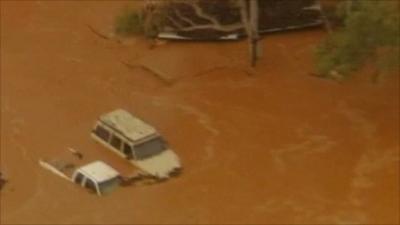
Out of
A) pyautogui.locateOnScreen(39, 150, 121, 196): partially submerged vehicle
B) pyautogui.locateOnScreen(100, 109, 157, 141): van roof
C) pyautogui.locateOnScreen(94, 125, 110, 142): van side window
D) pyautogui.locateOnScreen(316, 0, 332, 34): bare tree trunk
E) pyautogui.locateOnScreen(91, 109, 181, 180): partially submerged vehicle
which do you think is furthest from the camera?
pyautogui.locateOnScreen(316, 0, 332, 34): bare tree trunk

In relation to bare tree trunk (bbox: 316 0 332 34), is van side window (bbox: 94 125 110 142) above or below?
below

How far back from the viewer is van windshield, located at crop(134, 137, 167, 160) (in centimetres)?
634

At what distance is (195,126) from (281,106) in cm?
51

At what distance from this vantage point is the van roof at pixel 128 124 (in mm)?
6410

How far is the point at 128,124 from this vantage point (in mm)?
6523

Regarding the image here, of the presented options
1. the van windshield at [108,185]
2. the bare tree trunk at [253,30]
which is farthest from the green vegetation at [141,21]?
the van windshield at [108,185]

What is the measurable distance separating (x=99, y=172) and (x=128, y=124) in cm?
41

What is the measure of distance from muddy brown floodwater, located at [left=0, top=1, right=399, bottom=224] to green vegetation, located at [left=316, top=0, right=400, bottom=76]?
405 millimetres

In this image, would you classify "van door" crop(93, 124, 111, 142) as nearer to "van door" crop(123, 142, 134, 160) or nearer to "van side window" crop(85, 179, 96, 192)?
"van door" crop(123, 142, 134, 160)

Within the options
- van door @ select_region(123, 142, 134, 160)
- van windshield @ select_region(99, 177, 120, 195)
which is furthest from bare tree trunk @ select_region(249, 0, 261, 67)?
van windshield @ select_region(99, 177, 120, 195)

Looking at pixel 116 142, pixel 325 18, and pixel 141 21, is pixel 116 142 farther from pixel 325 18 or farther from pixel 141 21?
pixel 325 18

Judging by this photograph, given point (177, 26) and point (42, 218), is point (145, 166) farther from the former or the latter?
point (177, 26)

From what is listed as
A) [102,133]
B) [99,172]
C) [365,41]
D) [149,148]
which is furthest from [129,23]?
[365,41]

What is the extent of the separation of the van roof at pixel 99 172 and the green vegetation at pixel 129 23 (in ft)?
5.91
